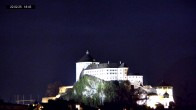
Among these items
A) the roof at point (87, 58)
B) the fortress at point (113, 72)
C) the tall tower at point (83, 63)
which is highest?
the roof at point (87, 58)

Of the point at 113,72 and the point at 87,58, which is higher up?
the point at 87,58

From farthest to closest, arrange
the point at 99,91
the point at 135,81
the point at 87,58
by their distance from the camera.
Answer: the point at 87,58 → the point at 135,81 → the point at 99,91

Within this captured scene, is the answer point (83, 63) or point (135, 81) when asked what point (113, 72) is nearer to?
point (135, 81)

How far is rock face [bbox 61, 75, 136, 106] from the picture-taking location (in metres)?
81.4

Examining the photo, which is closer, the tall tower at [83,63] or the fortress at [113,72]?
the fortress at [113,72]

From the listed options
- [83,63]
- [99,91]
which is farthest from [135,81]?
[83,63]

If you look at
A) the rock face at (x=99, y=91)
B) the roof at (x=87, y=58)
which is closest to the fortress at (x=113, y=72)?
the rock face at (x=99, y=91)

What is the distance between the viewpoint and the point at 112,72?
85938 mm

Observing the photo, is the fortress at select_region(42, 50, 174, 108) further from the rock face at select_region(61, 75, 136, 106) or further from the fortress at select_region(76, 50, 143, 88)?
the rock face at select_region(61, 75, 136, 106)

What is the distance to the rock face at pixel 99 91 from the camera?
8138 cm

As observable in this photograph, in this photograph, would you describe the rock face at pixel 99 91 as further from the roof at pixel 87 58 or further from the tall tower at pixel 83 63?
the roof at pixel 87 58

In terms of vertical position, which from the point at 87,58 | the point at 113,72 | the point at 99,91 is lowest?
the point at 99,91

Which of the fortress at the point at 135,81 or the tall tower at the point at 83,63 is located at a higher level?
the tall tower at the point at 83,63

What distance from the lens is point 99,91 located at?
82688 mm
